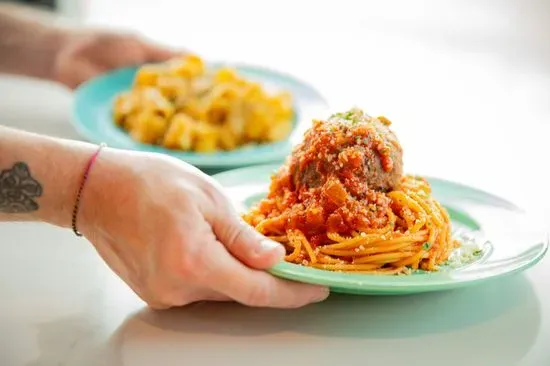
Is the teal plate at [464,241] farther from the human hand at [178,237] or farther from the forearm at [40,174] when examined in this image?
the forearm at [40,174]

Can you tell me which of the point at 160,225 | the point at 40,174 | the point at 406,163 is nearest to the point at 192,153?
the point at 406,163

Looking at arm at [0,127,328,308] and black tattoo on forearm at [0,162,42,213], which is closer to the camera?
arm at [0,127,328,308]

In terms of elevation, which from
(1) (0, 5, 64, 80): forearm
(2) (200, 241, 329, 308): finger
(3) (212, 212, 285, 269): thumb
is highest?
(3) (212, 212, 285, 269): thumb

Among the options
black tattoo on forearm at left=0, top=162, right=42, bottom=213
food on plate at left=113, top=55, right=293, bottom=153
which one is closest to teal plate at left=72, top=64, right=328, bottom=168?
food on plate at left=113, top=55, right=293, bottom=153

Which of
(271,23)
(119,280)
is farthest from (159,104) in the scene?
(271,23)

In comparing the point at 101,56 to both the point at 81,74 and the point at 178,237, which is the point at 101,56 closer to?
the point at 81,74

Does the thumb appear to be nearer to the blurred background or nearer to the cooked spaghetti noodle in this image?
the cooked spaghetti noodle

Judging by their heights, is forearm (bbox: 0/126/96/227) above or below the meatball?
below

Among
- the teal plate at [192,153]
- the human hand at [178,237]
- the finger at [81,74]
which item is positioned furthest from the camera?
the finger at [81,74]

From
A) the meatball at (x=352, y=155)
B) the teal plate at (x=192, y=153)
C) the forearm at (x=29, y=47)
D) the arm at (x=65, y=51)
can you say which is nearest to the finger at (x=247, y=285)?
the meatball at (x=352, y=155)
